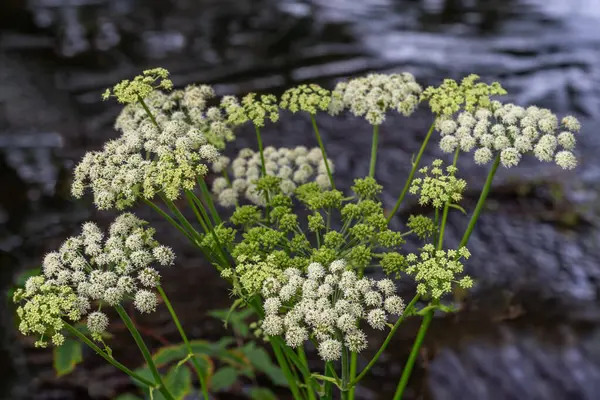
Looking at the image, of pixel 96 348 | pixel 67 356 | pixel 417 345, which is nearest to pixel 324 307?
pixel 417 345

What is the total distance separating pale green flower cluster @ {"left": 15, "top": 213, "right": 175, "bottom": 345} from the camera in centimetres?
106

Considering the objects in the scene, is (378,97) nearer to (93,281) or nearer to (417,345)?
(417,345)

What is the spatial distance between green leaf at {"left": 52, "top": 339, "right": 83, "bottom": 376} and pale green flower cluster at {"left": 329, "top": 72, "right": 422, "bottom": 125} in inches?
38.3

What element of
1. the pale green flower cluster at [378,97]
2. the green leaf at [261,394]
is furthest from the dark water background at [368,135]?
the pale green flower cluster at [378,97]

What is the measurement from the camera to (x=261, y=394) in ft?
→ 6.26

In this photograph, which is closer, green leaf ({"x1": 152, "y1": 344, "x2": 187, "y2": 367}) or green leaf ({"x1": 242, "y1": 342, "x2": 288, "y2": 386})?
green leaf ({"x1": 152, "y1": 344, "x2": 187, "y2": 367})

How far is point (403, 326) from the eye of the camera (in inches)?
84.5

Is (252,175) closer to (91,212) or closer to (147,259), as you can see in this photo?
(147,259)

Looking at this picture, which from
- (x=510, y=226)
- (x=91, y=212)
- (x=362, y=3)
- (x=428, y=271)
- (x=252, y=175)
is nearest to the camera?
(x=428, y=271)

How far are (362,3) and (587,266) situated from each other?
246 cm

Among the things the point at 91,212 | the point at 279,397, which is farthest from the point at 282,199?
the point at 91,212

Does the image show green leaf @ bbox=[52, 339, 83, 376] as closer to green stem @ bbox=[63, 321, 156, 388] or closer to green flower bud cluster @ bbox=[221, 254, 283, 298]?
green stem @ bbox=[63, 321, 156, 388]

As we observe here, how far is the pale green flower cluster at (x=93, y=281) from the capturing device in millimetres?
1057

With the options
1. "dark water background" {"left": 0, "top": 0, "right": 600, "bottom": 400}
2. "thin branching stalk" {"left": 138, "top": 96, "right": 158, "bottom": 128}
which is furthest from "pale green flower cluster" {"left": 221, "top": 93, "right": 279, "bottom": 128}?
"dark water background" {"left": 0, "top": 0, "right": 600, "bottom": 400}
